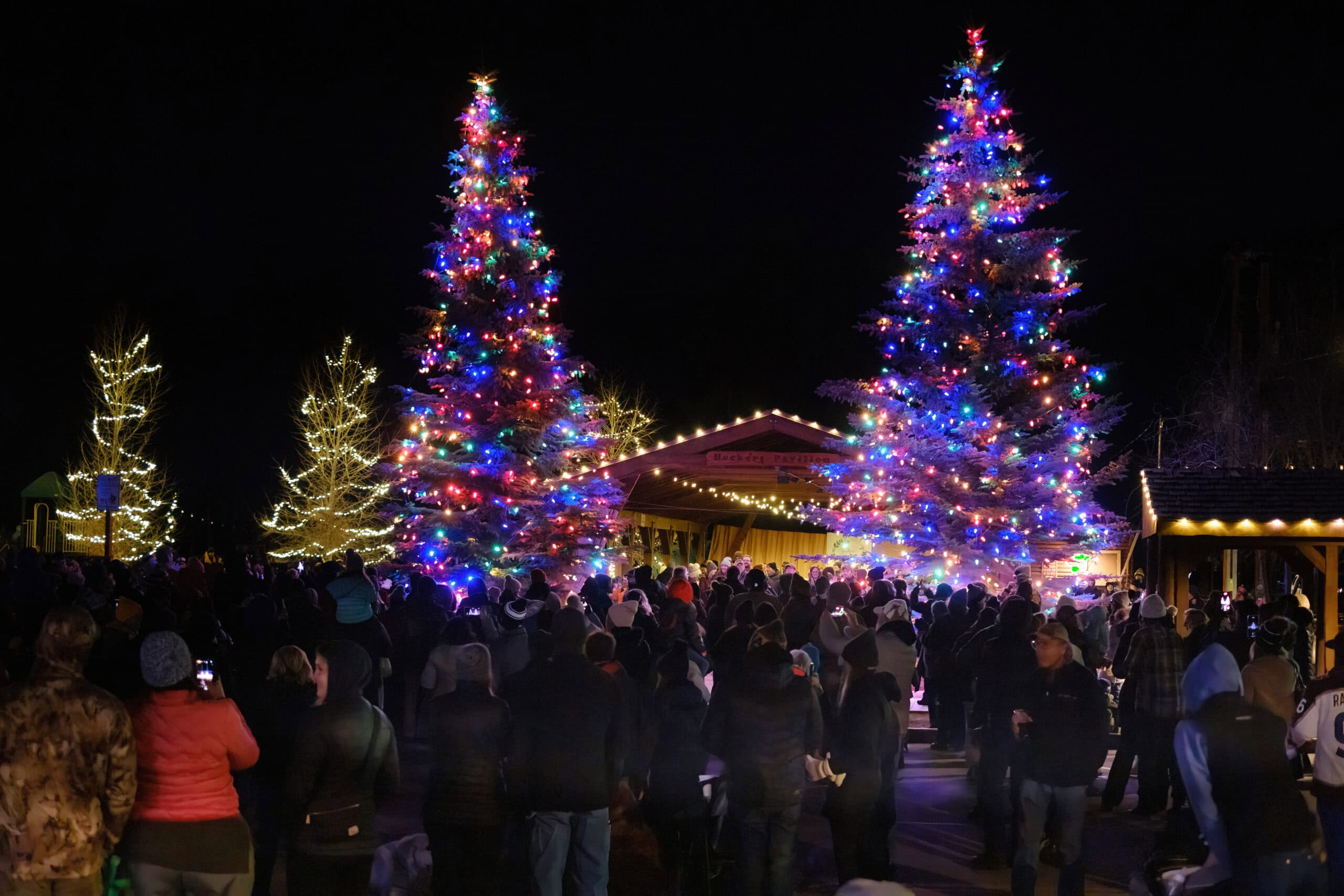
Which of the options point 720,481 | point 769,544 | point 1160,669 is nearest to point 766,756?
point 1160,669

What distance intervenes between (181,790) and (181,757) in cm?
14

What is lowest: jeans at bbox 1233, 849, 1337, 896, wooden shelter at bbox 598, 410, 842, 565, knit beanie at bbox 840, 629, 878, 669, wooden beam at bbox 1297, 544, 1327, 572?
jeans at bbox 1233, 849, 1337, 896

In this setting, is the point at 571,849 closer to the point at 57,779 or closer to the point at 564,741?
the point at 564,741

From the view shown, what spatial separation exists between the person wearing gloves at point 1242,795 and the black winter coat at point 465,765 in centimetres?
321

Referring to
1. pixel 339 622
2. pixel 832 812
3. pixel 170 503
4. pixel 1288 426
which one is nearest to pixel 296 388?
pixel 170 503

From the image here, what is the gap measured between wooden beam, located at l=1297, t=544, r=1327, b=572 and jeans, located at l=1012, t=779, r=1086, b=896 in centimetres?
1199

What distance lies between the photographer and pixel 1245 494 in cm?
1641

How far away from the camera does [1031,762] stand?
694 cm

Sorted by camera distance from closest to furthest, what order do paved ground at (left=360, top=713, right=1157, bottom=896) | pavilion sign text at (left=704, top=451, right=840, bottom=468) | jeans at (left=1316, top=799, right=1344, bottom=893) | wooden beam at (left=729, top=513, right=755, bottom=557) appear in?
1. jeans at (left=1316, top=799, right=1344, bottom=893)
2. paved ground at (left=360, top=713, right=1157, bottom=896)
3. pavilion sign text at (left=704, top=451, right=840, bottom=468)
4. wooden beam at (left=729, top=513, right=755, bottom=557)

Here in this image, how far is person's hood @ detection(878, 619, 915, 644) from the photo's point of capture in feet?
33.1

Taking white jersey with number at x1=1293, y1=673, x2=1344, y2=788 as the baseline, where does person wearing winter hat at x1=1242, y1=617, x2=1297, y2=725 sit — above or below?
above

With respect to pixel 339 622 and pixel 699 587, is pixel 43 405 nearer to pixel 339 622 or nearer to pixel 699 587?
pixel 699 587

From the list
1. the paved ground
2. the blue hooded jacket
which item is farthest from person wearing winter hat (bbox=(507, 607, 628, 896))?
the blue hooded jacket

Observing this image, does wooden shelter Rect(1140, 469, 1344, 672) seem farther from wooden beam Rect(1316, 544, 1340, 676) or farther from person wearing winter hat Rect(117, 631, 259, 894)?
person wearing winter hat Rect(117, 631, 259, 894)
